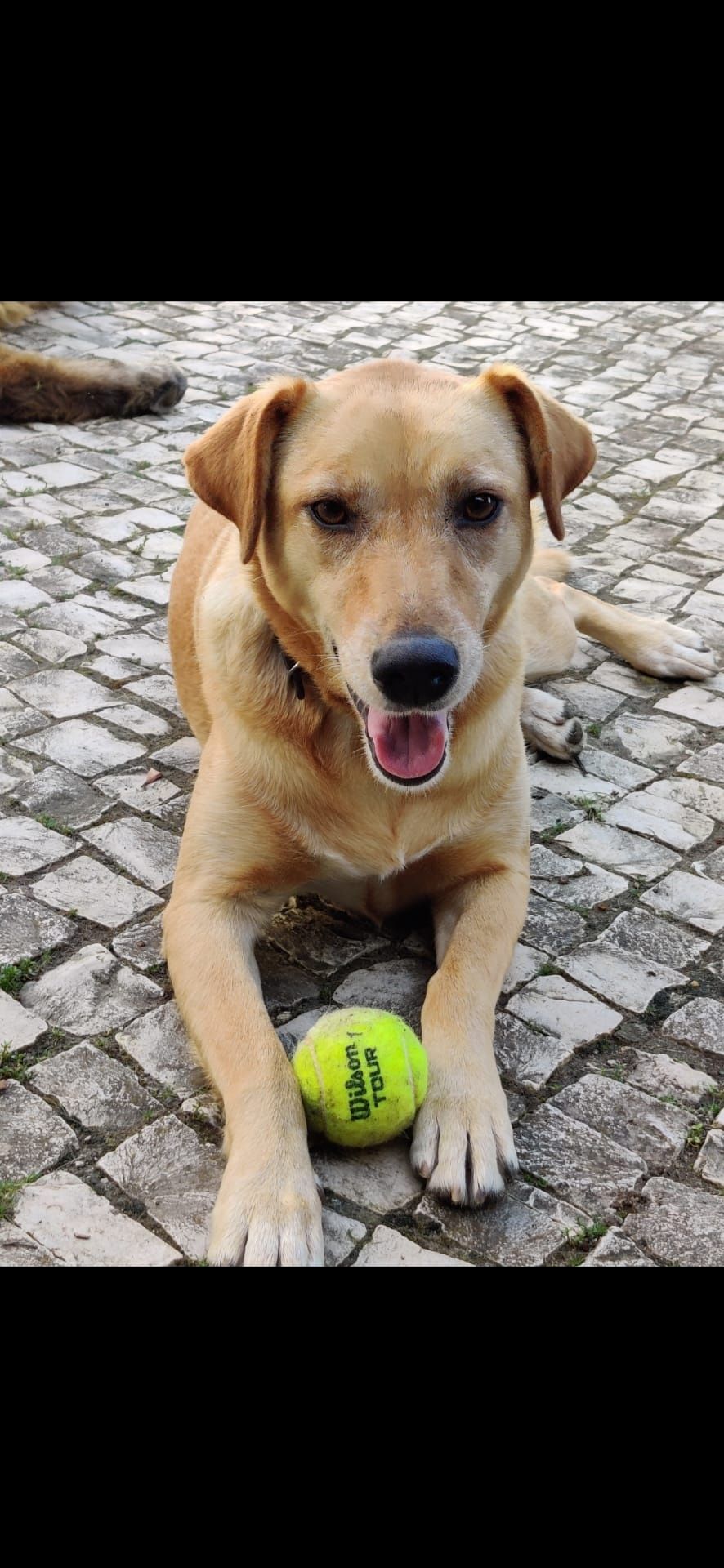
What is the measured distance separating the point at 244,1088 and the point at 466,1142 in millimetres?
474

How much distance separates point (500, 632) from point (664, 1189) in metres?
1.45

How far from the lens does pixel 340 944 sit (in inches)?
141

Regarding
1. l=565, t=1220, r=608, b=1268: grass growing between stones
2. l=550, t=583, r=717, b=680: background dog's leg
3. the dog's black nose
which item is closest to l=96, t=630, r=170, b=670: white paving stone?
l=550, t=583, r=717, b=680: background dog's leg

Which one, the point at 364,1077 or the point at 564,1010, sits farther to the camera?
the point at 564,1010

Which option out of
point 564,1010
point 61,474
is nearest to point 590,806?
point 564,1010

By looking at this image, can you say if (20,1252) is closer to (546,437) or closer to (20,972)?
(20,972)

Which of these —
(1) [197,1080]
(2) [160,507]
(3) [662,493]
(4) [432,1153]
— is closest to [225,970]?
(1) [197,1080]

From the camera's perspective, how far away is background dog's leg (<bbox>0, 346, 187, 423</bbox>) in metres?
7.36

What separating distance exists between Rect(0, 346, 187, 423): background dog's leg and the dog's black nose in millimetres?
5054

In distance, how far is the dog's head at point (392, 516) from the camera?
292cm

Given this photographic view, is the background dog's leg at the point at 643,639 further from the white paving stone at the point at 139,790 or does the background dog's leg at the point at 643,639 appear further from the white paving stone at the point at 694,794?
the white paving stone at the point at 139,790

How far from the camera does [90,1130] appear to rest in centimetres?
289

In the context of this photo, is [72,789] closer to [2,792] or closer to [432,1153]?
[2,792]

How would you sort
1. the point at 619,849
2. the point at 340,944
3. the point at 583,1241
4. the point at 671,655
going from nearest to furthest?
the point at 583,1241, the point at 340,944, the point at 619,849, the point at 671,655
